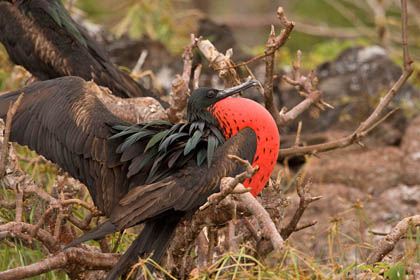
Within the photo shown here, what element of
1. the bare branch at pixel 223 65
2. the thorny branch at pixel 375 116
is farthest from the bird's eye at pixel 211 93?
the thorny branch at pixel 375 116

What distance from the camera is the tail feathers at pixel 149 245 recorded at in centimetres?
259

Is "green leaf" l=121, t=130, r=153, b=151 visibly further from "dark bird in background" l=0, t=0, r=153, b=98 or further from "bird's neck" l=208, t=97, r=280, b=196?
"dark bird in background" l=0, t=0, r=153, b=98

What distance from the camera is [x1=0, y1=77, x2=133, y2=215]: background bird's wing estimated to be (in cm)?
282

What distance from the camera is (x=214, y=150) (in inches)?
106

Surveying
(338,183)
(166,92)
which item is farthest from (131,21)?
(338,183)

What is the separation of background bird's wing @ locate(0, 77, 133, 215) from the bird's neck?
15.7 inches

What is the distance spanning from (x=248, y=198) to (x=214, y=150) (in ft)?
1.24

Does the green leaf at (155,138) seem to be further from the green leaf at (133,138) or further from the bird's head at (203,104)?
the bird's head at (203,104)

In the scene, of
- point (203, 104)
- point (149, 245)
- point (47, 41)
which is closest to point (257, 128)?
point (203, 104)

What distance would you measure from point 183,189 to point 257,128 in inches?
14.6

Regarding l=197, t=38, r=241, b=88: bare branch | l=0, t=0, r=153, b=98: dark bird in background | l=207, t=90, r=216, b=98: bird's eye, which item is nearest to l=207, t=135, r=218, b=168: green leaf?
l=207, t=90, r=216, b=98: bird's eye

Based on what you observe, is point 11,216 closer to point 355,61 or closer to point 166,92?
point 166,92

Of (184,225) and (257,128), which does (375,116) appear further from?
(184,225)

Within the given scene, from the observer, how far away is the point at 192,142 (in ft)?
8.73
